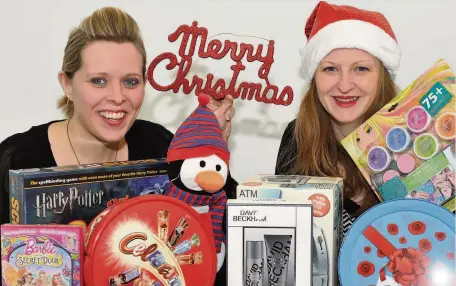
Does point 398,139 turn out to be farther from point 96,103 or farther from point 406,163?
point 96,103

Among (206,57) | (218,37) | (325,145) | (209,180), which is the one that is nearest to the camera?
(209,180)

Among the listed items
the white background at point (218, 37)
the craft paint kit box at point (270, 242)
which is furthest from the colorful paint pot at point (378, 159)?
the white background at point (218, 37)

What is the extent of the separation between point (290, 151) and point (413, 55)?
2.21 feet

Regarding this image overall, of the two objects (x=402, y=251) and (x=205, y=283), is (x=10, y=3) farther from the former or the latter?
(x=402, y=251)

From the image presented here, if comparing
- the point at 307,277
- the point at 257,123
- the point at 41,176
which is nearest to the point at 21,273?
Answer: the point at 41,176

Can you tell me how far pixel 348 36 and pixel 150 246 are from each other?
0.66 metres

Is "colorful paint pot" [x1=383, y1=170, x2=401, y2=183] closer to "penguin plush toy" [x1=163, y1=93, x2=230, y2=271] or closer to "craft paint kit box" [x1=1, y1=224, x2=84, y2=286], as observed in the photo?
"penguin plush toy" [x1=163, y1=93, x2=230, y2=271]

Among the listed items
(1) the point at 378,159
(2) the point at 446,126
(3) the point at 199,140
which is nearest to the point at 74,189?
(3) the point at 199,140

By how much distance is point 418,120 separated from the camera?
1.16m

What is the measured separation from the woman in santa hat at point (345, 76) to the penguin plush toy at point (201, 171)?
310mm

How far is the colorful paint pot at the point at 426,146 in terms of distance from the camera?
1.14 meters

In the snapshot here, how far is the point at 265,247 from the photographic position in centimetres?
102

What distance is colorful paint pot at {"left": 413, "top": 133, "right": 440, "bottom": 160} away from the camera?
1141 mm

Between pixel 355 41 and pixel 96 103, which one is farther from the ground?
pixel 355 41
